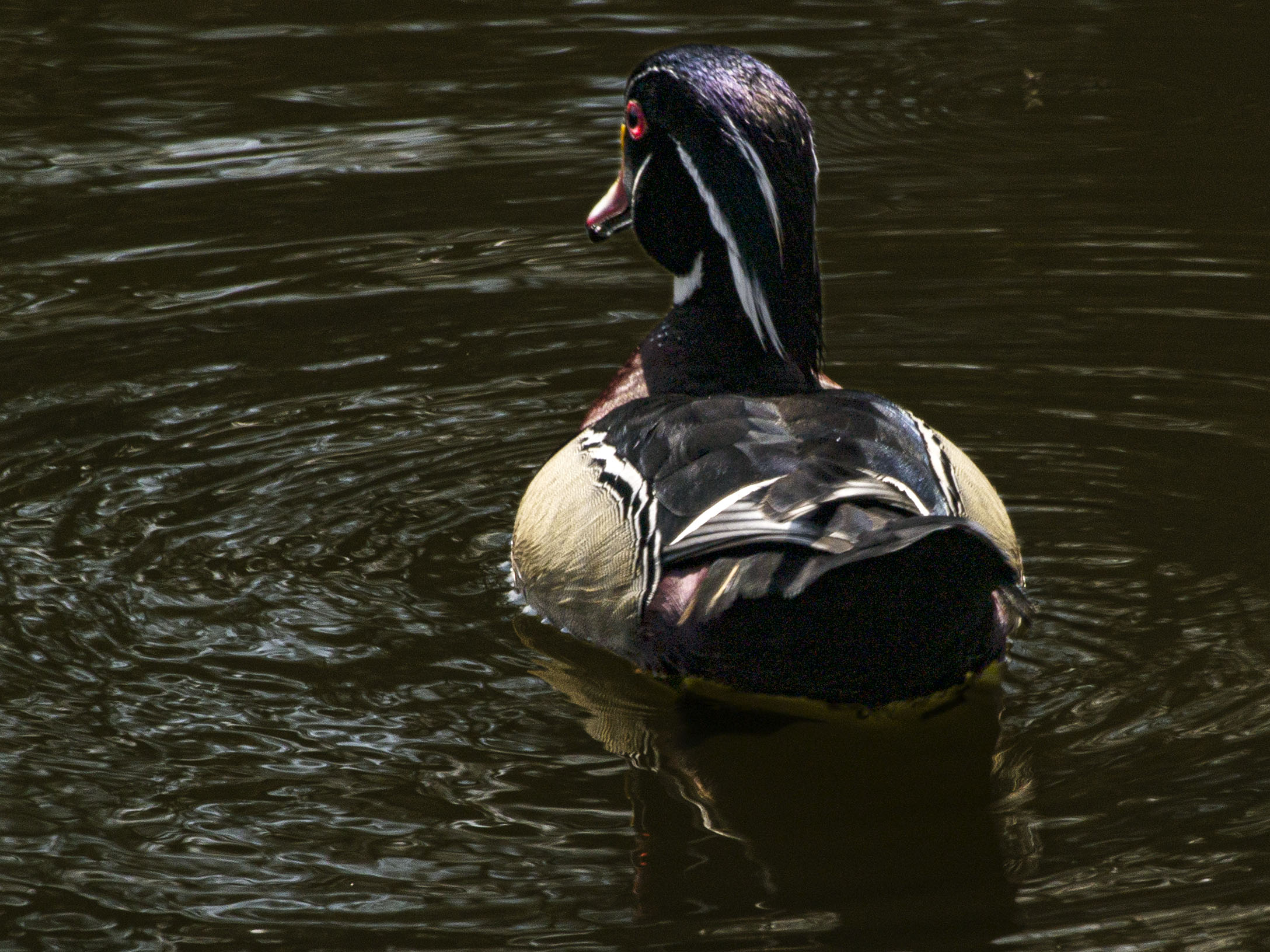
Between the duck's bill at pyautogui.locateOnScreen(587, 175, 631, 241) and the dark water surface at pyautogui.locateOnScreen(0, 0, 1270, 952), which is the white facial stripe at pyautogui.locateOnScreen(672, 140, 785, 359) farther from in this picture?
the dark water surface at pyautogui.locateOnScreen(0, 0, 1270, 952)

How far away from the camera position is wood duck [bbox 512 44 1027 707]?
Answer: 4.11 metres

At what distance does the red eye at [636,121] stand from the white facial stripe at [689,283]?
1.38ft

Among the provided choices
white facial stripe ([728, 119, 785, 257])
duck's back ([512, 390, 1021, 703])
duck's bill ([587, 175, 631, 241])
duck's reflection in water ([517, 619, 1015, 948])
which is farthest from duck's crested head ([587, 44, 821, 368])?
duck's reflection in water ([517, 619, 1015, 948])

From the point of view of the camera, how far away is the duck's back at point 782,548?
4.04 meters

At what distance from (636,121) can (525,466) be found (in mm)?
1356

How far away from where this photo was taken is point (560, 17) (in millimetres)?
11570

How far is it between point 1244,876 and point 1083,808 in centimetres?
42

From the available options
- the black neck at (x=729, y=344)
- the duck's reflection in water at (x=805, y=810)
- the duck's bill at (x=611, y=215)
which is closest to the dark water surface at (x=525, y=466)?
the duck's reflection in water at (x=805, y=810)

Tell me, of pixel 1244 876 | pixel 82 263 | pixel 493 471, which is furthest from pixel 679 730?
pixel 82 263

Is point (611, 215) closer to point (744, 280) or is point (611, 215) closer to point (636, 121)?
point (636, 121)

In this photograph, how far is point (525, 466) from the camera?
6562 mm

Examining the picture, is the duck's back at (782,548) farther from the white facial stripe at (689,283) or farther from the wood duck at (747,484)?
the white facial stripe at (689,283)

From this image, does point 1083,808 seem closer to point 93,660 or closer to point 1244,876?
point 1244,876

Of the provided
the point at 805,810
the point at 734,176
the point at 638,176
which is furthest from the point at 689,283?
the point at 805,810
